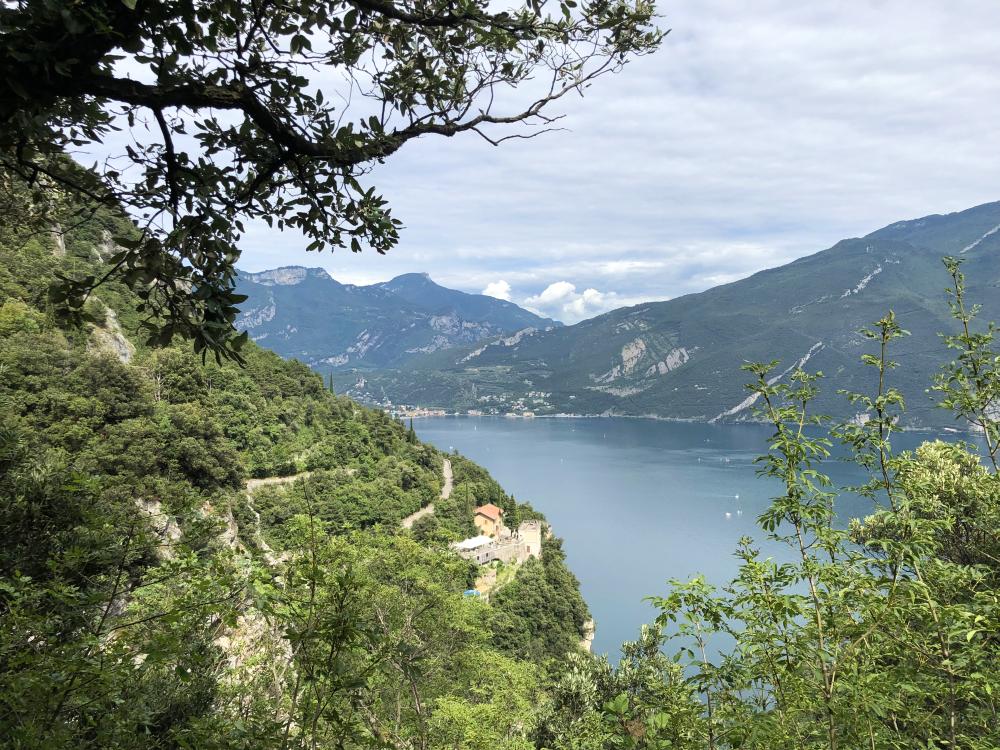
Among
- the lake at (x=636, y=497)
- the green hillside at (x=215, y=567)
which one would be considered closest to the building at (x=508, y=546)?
the green hillside at (x=215, y=567)

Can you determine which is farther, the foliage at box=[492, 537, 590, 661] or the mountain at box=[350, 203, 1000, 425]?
the mountain at box=[350, 203, 1000, 425]

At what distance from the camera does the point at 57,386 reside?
12586mm

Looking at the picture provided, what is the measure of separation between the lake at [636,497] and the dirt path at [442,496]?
12.0 meters

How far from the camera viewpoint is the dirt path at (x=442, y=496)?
93.9 ft

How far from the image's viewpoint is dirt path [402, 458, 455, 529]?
28.6 m

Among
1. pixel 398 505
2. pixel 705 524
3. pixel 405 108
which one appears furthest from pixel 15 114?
pixel 705 524

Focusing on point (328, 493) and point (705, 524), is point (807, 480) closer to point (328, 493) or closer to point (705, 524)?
point (328, 493)

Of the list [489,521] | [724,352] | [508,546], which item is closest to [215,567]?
[508,546]

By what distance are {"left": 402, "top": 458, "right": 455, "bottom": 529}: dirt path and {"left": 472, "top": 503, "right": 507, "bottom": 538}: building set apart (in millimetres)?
2586

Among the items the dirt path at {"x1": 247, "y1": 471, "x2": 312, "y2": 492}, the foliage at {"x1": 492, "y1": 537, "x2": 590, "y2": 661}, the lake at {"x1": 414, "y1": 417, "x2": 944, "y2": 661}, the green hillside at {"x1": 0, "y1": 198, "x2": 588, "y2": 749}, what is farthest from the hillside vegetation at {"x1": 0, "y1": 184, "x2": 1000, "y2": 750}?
the dirt path at {"x1": 247, "y1": 471, "x2": 312, "y2": 492}

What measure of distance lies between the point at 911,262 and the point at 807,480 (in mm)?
245245

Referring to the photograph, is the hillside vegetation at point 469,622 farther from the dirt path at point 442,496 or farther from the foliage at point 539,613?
the dirt path at point 442,496

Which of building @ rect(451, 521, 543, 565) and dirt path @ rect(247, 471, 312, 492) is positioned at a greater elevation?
dirt path @ rect(247, 471, 312, 492)

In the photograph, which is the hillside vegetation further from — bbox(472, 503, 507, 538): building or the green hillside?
bbox(472, 503, 507, 538): building
